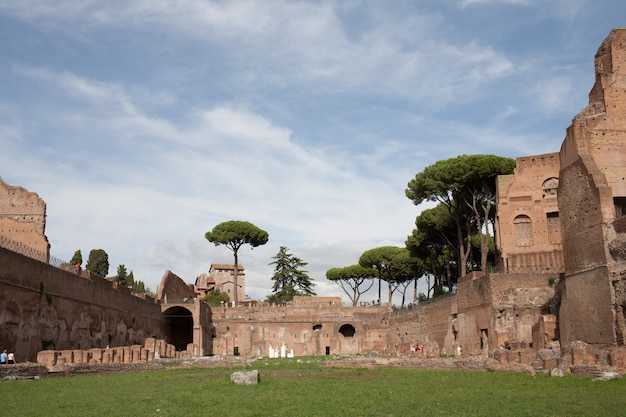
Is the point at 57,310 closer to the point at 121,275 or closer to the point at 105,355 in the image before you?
the point at 105,355

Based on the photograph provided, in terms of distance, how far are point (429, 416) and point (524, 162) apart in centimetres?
2635

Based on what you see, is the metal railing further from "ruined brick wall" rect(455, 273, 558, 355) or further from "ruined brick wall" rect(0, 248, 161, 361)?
"ruined brick wall" rect(455, 273, 558, 355)

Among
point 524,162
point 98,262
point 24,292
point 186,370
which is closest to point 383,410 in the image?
point 186,370

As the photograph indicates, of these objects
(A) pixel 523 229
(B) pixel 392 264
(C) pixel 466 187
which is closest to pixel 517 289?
(A) pixel 523 229

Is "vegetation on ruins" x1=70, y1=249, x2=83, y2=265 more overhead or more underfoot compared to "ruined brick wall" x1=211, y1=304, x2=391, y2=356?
more overhead

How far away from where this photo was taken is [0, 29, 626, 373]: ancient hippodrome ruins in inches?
784

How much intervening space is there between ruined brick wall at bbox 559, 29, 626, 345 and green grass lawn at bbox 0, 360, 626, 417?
4734 mm

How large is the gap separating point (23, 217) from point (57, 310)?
788 centimetres

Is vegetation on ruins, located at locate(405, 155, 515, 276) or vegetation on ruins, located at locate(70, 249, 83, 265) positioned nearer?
vegetation on ruins, located at locate(405, 155, 515, 276)

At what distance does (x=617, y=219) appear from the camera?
1948 centimetres

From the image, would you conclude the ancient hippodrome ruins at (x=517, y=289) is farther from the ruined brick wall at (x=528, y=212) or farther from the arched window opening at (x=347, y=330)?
the arched window opening at (x=347, y=330)

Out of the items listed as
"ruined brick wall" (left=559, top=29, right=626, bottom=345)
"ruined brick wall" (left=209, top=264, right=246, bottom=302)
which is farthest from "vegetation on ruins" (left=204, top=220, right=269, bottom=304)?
"ruined brick wall" (left=559, top=29, right=626, bottom=345)

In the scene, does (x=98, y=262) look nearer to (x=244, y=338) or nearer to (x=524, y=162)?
(x=244, y=338)

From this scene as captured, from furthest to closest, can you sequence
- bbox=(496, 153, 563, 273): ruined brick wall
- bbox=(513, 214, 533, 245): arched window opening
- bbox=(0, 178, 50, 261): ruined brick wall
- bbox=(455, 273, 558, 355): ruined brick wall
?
bbox=(513, 214, 533, 245): arched window opening < bbox=(496, 153, 563, 273): ruined brick wall < bbox=(0, 178, 50, 261): ruined brick wall < bbox=(455, 273, 558, 355): ruined brick wall
